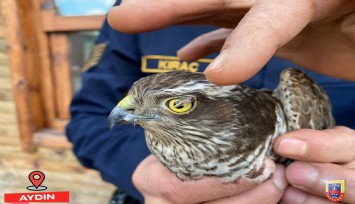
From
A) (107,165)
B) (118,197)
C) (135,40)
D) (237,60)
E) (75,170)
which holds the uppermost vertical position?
(237,60)

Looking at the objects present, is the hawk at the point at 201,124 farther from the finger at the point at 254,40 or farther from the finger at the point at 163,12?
the finger at the point at 254,40

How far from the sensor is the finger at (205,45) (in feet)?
7.64

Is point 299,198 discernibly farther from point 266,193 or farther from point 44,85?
point 44,85

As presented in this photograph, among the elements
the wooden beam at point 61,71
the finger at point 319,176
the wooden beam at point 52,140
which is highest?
the finger at point 319,176

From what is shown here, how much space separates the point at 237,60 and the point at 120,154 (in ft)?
5.46

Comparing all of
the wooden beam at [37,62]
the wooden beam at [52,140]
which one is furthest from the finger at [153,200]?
the wooden beam at [37,62]

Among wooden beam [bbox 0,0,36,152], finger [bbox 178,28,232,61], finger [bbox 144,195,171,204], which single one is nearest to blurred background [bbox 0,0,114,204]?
wooden beam [bbox 0,0,36,152]

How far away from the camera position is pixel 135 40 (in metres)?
3.16

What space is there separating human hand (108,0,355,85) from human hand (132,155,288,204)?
647 mm

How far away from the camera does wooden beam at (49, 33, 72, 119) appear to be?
16.5 feet

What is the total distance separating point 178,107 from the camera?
1.77 m

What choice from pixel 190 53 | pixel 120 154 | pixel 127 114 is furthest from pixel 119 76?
pixel 127 114

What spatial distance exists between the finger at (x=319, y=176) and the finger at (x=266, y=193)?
73mm

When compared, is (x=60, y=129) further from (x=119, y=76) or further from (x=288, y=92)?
(x=288, y=92)
